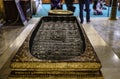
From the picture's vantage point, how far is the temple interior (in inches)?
67.7

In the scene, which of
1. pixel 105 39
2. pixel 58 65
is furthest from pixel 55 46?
pixel 105 39

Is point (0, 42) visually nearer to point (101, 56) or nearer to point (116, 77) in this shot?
point (101, 56)

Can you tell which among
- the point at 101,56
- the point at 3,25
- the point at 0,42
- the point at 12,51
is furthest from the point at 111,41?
the point at 3,25

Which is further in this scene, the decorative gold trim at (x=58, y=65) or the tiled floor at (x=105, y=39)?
the tiled floor at (x=105, y=39)

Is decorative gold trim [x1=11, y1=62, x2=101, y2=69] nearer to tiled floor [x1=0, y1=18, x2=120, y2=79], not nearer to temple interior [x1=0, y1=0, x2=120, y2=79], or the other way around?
temple interior [x1=0, y1=0, x2=120, y2=79]

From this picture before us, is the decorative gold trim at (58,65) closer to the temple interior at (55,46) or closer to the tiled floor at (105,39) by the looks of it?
the temple interior at (55,46)

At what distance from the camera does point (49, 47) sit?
2533 millimetres

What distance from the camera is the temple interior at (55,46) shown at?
1.72 m

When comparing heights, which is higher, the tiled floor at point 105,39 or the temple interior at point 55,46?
the temple interior at point 55,46

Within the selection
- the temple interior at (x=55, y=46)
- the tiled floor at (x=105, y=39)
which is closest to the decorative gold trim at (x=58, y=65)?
the temple interior at (x=55, y=46)

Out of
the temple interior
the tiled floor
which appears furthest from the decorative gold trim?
the tiled floor

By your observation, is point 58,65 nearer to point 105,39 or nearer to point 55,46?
point 55,46

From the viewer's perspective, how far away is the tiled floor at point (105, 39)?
3.47m

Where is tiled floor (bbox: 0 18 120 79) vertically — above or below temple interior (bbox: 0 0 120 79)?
below
